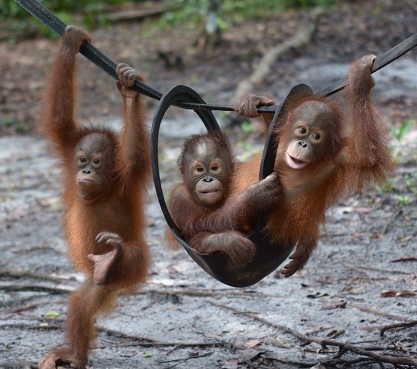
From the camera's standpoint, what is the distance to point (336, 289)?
4801 mm

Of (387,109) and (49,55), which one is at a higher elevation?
(49,55)

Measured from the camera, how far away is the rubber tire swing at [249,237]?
11.3 ft

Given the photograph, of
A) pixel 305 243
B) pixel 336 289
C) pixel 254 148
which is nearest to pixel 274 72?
pixel 254 148

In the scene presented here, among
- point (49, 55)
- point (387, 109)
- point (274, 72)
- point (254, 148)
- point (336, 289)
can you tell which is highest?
point (49, 55)

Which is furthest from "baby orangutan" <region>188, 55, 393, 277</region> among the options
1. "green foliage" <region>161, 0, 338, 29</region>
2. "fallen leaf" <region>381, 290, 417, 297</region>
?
"green foliage" <region>161, 0, 338, 29</region>

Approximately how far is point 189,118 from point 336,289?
16.9ft

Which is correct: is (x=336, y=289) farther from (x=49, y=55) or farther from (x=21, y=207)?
(x=49, y=55)

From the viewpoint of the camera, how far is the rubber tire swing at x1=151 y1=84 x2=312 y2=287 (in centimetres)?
346

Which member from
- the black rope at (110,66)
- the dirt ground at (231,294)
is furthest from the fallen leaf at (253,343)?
the black rope at (110,66)

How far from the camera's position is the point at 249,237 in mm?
3529

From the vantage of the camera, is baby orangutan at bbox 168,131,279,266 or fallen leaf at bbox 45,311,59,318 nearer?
baby orangutan at bbox 168,131,279,266

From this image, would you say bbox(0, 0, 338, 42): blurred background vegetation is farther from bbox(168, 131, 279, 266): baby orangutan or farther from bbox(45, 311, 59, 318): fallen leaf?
bbox(168, 131, 279, 266): baby orangutan

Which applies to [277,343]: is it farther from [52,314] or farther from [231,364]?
[52,314]

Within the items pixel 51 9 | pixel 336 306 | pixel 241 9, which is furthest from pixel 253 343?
pixel 51 9
